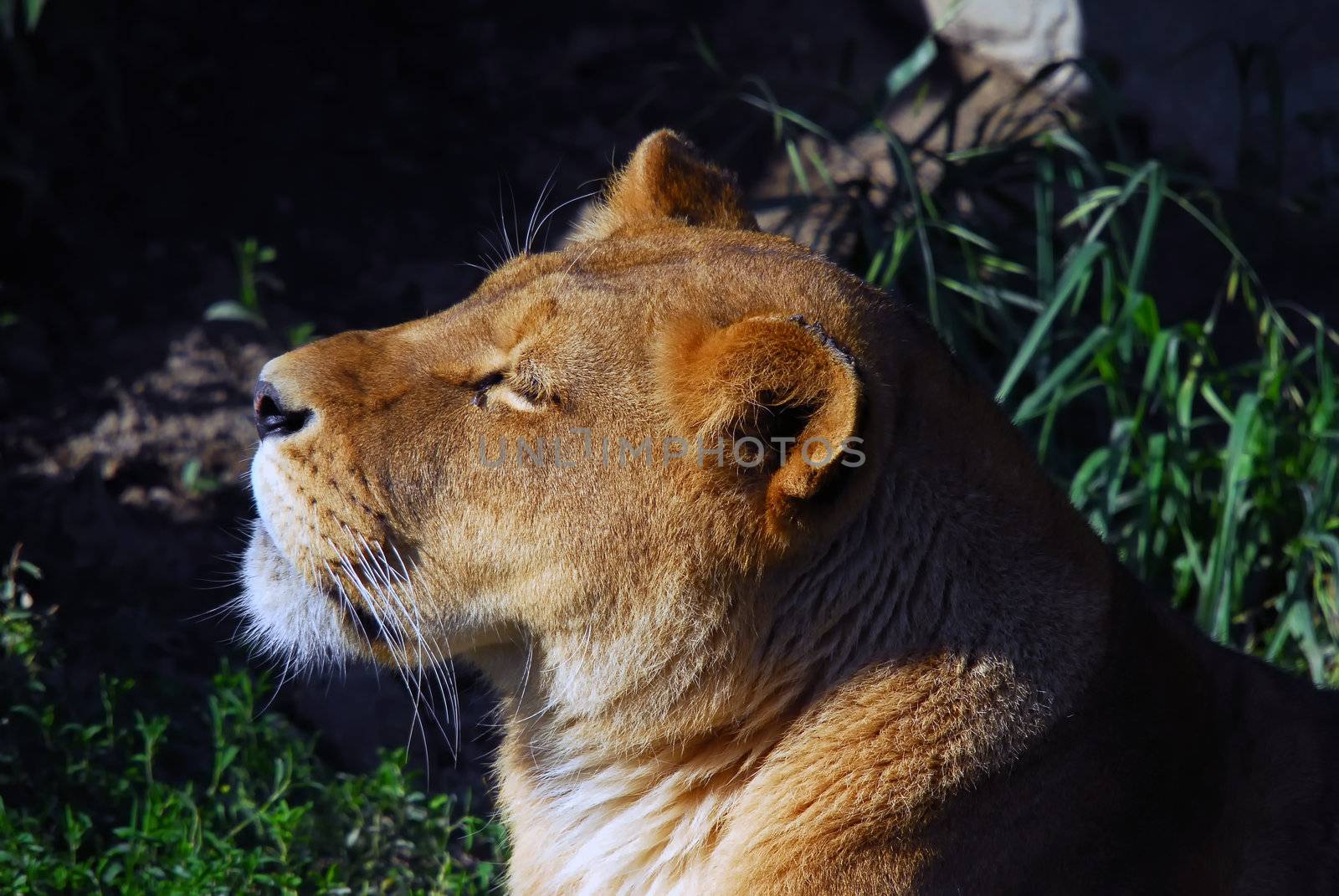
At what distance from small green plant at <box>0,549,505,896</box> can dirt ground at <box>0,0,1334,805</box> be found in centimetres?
15

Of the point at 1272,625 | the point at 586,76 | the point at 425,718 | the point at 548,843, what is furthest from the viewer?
the point at 586,76

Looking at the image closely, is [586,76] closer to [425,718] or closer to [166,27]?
[166,27]

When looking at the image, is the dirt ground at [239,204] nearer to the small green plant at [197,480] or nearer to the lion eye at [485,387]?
the small green plant at [197,480]

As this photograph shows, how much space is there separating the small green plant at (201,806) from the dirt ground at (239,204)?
0.50 feet

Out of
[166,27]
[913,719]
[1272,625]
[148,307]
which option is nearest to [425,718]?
[148,307]

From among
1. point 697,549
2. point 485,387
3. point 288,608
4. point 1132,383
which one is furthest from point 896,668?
point 1132,383

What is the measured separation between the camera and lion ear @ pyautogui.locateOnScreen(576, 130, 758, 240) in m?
2.40

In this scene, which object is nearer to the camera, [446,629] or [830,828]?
[830,828]

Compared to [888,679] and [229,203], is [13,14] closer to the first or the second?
[229,203]

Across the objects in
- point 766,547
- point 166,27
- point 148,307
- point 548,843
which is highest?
point 166,27

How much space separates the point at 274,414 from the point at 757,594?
0.75 meters

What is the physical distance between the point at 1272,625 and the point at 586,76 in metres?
2.95

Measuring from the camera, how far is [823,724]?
1.96 meters

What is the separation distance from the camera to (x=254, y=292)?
3.79 m
